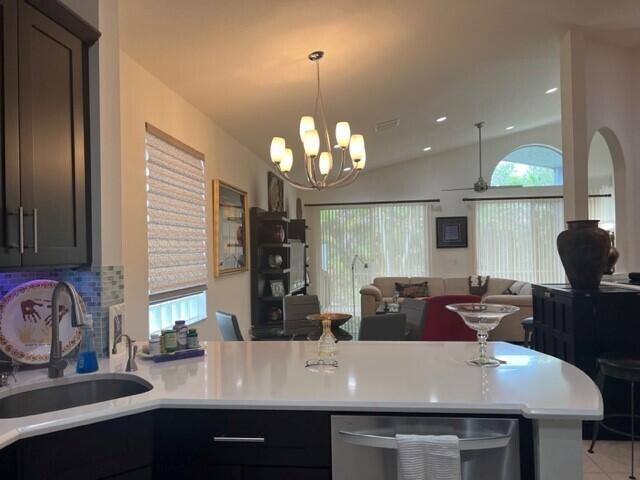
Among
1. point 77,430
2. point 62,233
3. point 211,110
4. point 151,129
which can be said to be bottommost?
point 77,430

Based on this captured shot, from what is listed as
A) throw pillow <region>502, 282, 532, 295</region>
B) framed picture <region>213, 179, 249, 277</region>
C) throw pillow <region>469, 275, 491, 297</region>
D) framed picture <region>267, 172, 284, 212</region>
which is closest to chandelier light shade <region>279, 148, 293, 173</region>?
framed picture <region>213, 179, 249, 277</region>

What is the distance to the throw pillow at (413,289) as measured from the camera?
780 centimetres

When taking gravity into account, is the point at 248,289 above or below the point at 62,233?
below

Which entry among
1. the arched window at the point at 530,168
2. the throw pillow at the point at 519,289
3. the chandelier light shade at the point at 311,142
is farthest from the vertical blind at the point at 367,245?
the chandelier light shade at the point at 311,142

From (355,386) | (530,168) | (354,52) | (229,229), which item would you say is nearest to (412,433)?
(355,386)

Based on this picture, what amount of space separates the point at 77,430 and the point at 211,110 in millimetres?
3101

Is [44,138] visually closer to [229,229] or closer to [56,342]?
[56,342]

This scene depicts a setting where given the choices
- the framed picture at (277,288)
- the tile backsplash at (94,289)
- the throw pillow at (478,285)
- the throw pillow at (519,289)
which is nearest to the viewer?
the tile backsplash at (94,289)

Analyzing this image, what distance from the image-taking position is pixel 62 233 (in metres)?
1.76

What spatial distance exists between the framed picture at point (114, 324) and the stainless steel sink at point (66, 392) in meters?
0.29

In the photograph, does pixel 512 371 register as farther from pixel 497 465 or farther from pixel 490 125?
pixel 490 125

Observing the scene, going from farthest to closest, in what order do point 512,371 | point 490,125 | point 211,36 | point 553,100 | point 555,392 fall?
point 490,125
point 553,100
point 211,36
point 512,371
point 555,392

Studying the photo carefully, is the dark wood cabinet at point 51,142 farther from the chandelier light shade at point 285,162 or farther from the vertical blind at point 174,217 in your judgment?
the chandelier light shade at point 285,162

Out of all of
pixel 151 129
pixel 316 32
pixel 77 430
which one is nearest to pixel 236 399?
pixel 77 430
